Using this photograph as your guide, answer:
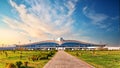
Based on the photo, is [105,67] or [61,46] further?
[61,46]

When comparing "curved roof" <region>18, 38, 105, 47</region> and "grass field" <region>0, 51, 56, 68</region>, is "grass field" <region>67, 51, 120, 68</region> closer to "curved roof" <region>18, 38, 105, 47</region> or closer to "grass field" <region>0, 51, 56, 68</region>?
"grass field" <region>0, 51, 56, 68</region>

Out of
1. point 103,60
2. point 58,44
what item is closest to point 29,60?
point 103,60

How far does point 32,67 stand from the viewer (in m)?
21.2

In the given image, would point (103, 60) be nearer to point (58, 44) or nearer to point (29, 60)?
point (29, 60)

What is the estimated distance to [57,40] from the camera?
527 ft

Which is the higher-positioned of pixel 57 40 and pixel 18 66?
pixel 57 40

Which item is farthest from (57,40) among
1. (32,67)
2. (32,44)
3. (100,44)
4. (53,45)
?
(32,67)

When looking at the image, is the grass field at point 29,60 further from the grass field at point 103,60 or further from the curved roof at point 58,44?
the curved roof at point 58,44

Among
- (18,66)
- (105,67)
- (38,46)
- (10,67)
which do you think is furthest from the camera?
(38,46)

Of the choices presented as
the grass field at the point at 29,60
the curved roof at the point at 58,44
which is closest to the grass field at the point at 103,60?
the grass field at the point at 29,60

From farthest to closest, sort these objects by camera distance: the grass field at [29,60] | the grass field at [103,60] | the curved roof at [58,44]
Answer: the curved roof at [58,44] < the grass field at [29,60] < the grass field at [103,60]

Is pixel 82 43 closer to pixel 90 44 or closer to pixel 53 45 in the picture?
pixel 90 44

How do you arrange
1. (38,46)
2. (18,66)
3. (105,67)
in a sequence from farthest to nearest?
1. (38,46)
2. (105,67)
3. (18,66)

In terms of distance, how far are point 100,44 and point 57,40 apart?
28.8 m
